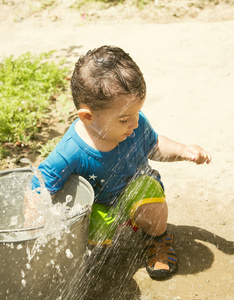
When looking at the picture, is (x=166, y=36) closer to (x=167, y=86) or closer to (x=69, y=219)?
(x=167, y=86)

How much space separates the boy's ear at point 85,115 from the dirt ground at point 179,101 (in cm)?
93

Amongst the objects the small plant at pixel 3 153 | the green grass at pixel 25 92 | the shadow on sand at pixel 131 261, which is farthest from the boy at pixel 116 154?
the green grass at pixel 25 92

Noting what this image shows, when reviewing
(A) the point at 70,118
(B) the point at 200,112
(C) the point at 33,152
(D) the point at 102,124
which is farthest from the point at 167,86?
(D) the point at 102,124

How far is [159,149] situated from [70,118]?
1.88 meters

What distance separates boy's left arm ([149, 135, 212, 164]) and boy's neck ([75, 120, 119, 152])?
38 cm

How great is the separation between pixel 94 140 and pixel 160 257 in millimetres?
823

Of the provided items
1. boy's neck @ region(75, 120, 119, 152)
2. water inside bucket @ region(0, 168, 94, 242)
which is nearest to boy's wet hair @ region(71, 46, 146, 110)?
boy's neck @ region(75, 120, 119, 152)

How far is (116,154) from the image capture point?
253 cm

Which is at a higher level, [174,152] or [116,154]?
[116,154]

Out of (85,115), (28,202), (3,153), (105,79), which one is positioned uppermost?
(105,79)

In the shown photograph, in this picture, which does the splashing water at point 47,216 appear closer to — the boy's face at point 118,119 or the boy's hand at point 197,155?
the boy's face at point 118,119

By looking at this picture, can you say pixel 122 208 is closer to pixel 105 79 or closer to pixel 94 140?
pixel 94 140

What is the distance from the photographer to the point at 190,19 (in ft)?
22.1

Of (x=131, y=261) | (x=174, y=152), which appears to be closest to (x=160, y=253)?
(x=131, y=261)
